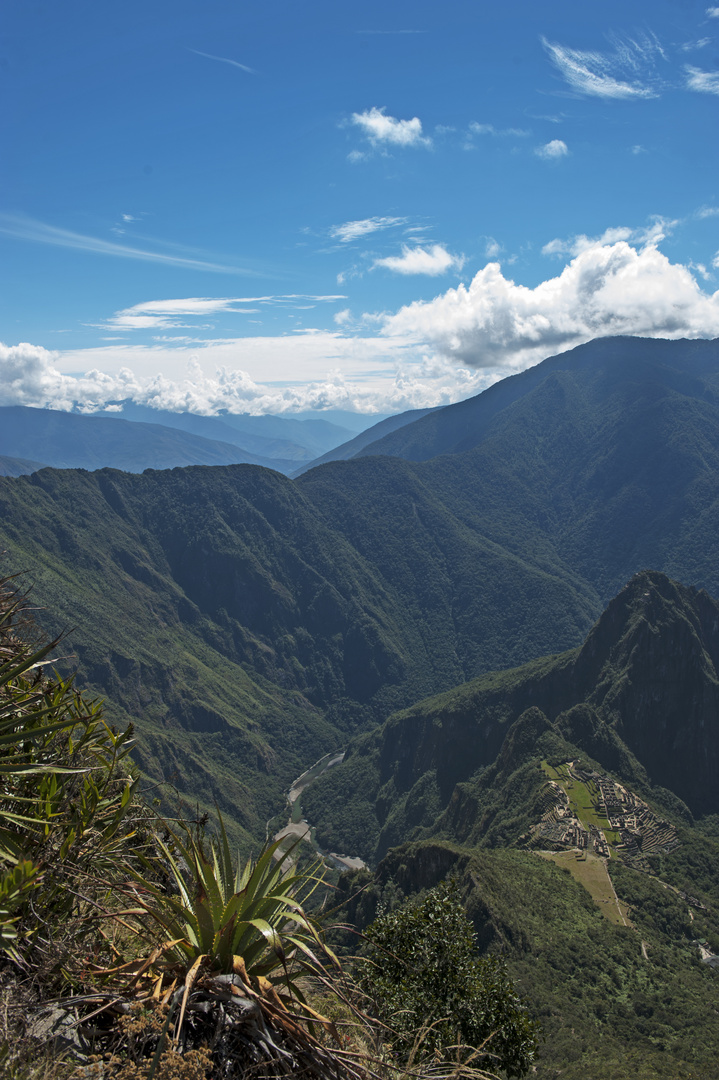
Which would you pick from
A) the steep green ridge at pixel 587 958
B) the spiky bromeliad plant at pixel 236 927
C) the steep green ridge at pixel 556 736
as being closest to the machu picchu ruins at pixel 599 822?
the steep green ridge at pixel 556 736

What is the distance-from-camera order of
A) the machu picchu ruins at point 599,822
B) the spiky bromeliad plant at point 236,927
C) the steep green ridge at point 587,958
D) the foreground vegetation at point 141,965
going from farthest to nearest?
the machu picchu ruins at point 599,822 → the steep green ridge at point 587,958 → the spiky bromeliad plant at point 236,927 → the foreground vegetation at point 141,965

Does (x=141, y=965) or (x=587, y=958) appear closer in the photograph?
(x=141, y=965)

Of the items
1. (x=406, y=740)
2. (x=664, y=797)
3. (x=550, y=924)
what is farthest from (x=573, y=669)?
(x=550, y=924)

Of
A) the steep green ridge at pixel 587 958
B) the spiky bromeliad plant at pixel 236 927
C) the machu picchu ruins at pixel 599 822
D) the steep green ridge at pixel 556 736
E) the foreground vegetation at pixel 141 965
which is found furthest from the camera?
the steep green ridge at pixel 556 736

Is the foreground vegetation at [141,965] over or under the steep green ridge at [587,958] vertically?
over

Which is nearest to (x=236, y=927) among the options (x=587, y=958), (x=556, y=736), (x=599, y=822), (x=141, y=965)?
(x=141, y=965)

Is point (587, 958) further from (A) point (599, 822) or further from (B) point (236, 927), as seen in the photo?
(B) point (236, 927)

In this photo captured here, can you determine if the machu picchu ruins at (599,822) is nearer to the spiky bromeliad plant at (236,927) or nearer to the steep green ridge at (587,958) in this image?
the steep green ridge at (587,958)

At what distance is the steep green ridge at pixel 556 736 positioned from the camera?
3893 inches

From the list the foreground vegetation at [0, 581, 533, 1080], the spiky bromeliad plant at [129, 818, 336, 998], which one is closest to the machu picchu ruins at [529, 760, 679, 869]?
the foreground vegetation at [0, 581, 533, 1080]

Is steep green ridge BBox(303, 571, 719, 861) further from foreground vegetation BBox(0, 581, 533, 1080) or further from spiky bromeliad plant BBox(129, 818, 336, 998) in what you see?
spiky bromeliad plant BBox(129, 818, 336, 998)

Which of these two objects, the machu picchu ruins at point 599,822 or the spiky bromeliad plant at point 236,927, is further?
the machu picchu ruins at point 599,822

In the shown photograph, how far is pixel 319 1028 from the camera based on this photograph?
5.89 metres

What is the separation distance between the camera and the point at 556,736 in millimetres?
97562
